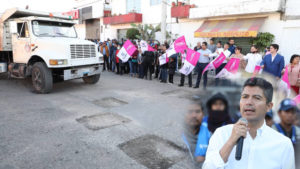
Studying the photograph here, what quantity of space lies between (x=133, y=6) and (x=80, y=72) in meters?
14.7

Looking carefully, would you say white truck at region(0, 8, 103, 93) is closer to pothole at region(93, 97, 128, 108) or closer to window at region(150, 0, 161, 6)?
pothole at region(93, 97, 128, 108)

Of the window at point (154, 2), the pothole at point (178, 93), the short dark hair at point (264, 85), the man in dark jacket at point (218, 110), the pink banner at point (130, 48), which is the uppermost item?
the window at point (154, 2)

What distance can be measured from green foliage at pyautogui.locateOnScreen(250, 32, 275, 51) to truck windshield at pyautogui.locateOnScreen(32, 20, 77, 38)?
9092mm

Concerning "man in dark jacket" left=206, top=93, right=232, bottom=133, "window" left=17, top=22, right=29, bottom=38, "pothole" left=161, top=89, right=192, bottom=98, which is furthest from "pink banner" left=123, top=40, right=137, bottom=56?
"man in dark jacket" left=206, top=93, right=232, bottom=133

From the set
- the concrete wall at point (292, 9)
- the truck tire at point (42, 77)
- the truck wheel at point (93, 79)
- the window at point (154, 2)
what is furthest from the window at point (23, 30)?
the window at point (154, 2)

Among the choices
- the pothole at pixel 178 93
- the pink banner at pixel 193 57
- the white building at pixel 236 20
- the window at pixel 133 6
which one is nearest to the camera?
the pothole at pixel 178 93

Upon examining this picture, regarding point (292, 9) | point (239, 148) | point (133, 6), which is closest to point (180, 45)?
point (292, 9)

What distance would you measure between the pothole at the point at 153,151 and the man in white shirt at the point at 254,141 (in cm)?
187

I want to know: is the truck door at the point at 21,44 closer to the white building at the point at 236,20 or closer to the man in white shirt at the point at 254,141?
the man in white shirt at the point at 254,141

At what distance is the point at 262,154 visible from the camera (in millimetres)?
1361

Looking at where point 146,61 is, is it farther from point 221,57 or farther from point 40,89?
point 40,89

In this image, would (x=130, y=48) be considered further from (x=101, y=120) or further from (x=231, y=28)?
(x=101, y=120)

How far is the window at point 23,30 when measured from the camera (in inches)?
305

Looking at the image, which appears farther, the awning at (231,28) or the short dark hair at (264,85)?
the awning at (231,28)
